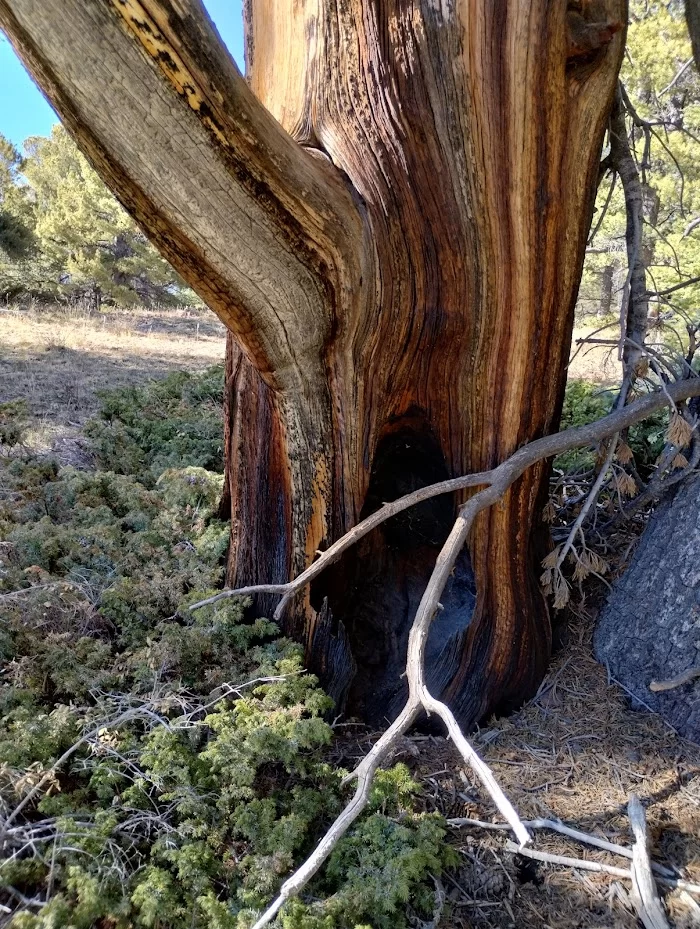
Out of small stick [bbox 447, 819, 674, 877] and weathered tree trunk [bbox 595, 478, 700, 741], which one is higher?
weathered tree trunk [bbox 595, 478, 700, 741]

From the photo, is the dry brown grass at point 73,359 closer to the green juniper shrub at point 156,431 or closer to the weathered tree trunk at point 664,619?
the green juniper shrub at point 156,431

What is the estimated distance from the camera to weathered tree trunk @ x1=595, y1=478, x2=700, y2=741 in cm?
219

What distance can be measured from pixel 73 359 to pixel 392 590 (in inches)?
205

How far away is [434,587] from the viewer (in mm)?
1740

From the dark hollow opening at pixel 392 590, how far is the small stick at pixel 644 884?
2.66 ft

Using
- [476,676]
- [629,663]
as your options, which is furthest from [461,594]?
[629,663]

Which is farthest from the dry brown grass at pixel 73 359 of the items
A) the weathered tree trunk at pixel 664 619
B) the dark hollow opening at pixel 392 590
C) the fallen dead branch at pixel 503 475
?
the weathered tree trunk at pixel 664 619

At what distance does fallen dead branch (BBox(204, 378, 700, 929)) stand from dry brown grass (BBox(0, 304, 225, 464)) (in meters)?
2.46

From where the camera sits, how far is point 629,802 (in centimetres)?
195

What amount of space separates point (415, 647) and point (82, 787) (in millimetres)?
→ 1044

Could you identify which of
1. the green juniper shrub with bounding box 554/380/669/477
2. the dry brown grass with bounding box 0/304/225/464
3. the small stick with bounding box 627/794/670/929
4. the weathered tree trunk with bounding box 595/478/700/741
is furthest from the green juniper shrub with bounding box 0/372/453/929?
the green juniper shrub with bounding box 554/380/669/477

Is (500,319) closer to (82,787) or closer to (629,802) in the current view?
(629,802)

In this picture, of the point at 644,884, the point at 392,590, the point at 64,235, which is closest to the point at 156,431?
the point at 392,590

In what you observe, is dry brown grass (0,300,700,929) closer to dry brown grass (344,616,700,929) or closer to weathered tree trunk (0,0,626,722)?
dry brown grass (344,616,700,929)
